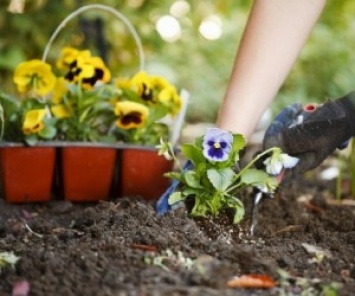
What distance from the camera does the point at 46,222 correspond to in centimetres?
220

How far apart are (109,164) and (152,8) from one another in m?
1.46

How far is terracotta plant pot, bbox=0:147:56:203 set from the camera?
2.47 m

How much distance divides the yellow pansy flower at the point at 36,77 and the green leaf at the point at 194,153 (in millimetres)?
712

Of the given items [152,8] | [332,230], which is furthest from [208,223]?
[152,8]

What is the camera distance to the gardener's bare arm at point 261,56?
2.27 m

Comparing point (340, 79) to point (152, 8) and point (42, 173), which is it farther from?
point (42, 173)

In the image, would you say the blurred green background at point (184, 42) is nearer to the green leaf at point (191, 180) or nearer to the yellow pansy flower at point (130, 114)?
the yellow pansy flower at point (130, 114)

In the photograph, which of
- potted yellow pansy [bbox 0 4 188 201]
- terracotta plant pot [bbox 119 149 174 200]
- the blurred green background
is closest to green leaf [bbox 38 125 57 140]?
potted yellow pansy [bbox 0 4 188 201]

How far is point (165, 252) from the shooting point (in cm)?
169

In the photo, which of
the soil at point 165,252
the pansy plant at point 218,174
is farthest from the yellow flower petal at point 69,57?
the pansy plant at point 218,174

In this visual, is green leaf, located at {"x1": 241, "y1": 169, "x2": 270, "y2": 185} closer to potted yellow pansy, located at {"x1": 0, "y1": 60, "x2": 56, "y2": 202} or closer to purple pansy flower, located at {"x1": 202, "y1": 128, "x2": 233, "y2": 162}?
purple pansy flower, located at {"x1": 202, "y1": 128, "x2": 233, "y2": 162}

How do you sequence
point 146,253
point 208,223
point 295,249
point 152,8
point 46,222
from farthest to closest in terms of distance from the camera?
point 152,8 < point 46,222 < point 208,223 < point 295,249 < point 146,253

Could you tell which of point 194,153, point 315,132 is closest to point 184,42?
point 315,132

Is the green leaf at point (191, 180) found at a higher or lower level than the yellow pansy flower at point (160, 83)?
lower
